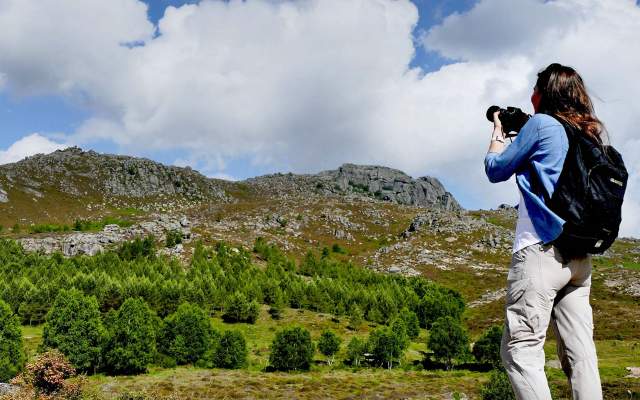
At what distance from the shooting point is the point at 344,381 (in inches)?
2441

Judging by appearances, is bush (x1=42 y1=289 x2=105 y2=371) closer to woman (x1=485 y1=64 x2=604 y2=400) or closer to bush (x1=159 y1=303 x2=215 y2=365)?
bush (x1=159 y1=303 x2=215 y2=365)

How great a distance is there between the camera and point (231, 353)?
226ft

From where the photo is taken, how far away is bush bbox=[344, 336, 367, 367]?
241 ft

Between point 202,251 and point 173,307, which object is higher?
point 202,251

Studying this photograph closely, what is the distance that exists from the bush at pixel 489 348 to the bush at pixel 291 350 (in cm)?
2716

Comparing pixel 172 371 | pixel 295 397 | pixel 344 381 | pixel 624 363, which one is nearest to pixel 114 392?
pixel 172 371

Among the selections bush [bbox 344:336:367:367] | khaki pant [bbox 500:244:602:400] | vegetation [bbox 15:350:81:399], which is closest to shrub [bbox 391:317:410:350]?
bush [bbox 344:336:367:367]

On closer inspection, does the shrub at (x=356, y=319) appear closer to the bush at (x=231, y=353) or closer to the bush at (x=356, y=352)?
the bush at (x=356, y=352)

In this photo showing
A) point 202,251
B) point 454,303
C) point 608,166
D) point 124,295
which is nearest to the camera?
point 608,166

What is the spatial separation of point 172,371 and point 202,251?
62438 millimetres

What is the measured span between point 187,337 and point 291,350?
1604 cm

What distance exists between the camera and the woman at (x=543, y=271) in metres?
3.97

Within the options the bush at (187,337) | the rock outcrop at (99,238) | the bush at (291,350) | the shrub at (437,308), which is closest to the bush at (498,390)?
the bush at (291,350)

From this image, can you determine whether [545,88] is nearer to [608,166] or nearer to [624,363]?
[608,166]
